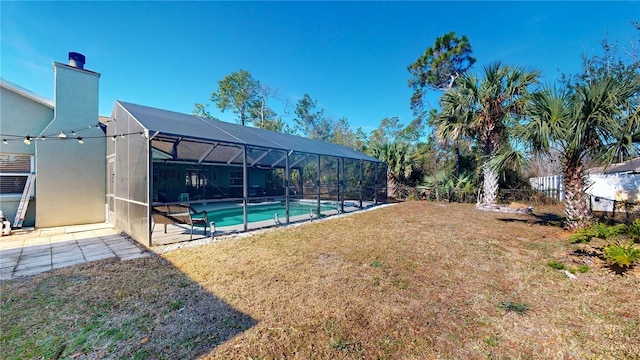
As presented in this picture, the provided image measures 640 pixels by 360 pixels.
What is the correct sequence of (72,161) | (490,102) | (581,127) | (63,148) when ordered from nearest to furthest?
(581,127) < (63,148) < (72,161) < (490,102)

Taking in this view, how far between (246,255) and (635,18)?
18266 mm

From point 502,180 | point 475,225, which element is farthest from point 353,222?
point 502,180

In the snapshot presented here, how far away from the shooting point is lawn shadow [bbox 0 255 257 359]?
220 centimetres

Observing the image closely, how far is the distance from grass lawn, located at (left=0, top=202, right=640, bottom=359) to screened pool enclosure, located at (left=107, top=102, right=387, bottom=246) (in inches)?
80.8

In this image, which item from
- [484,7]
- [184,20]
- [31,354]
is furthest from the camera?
[484,7]

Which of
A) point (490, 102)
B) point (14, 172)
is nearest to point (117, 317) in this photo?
point (14, 172)

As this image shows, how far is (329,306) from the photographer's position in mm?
2934

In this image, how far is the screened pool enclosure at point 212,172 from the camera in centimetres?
586

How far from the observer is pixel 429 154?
55.8 ft

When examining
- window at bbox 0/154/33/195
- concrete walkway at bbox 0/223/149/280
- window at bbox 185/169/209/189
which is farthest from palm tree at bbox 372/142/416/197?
window at bbox 0/154/33/195

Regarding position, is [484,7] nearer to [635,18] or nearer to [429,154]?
[635,18]

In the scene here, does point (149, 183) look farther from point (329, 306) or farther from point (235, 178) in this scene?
point (235, 178)

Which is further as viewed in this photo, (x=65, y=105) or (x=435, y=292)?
(x=65, y=105)

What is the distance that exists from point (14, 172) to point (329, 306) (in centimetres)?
1019
